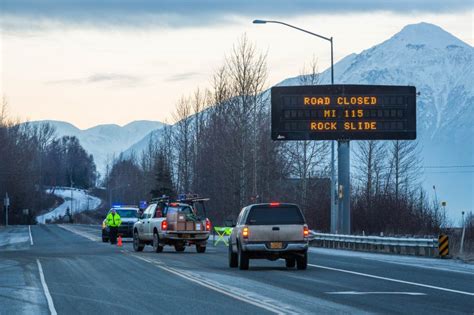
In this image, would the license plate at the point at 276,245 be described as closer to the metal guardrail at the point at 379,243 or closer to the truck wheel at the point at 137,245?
the metal guardrail at the point at 379,243

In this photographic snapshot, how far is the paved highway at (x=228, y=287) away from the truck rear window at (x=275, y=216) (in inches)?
51.9

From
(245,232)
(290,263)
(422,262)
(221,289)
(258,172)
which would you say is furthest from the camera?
(258,172)

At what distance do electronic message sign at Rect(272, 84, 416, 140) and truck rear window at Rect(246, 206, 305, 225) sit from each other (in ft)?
58.5

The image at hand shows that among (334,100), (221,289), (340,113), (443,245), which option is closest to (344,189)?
(340,113)

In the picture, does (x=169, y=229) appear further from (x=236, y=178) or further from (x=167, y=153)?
(x=167, y=153)

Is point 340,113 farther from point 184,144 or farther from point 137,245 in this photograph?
point 184,144

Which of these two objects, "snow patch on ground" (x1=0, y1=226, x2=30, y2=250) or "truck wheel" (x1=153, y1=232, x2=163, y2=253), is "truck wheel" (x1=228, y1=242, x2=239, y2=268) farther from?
"snow patch on ground" (x1=0, y1=226, x2=30, y2=250)

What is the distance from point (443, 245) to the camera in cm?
3303

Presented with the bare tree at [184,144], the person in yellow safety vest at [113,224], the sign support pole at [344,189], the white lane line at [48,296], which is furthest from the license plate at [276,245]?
the bare tree at [184,144]

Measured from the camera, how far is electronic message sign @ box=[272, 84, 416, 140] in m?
45.4

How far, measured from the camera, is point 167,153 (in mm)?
115812

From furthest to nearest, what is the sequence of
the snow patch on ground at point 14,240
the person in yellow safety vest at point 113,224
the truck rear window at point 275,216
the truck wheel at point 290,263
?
the snow patch on ground at point 14,240
the person in yellow safety vest at point 113,224
the truck wheel at point 290,263
the truck rear window at point 275,216

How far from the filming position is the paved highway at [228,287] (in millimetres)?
16859

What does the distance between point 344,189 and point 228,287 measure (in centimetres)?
2744
